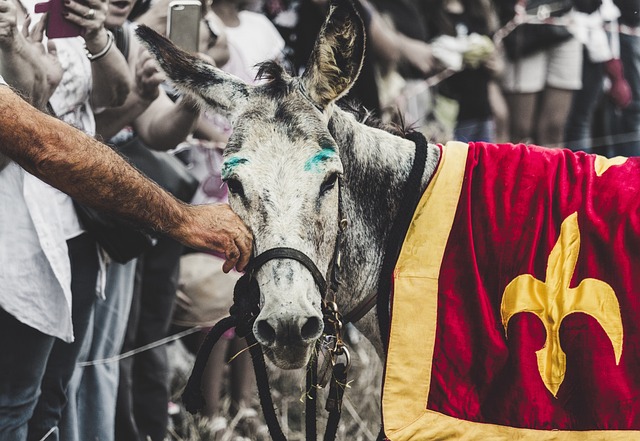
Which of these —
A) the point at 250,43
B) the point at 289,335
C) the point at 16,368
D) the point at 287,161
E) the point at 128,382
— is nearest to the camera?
the point at 289,335

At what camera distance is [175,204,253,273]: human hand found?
9.78 feet

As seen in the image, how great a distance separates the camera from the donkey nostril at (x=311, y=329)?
9.21 feet

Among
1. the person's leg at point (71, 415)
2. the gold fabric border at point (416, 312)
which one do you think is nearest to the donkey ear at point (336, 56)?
the gold fabric border at point (416, 312)

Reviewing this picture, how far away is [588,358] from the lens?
3.01 meters

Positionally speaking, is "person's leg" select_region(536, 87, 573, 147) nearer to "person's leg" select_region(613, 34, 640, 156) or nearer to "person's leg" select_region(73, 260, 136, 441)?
"person's leg" select_region(613, 34, 640, 156)

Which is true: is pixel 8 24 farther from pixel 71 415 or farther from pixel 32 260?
pixel 71 415

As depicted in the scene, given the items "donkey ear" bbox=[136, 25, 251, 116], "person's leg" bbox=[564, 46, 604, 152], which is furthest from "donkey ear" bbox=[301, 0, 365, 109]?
"person's leg" bbox=[564, 46, 604, 152]

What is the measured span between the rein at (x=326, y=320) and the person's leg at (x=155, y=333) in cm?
177

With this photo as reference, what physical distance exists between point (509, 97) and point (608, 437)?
5181 mm

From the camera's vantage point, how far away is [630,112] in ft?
26.3

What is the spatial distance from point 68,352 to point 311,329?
1511 mm

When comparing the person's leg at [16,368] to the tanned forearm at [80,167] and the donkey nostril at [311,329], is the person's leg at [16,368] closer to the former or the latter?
the tanned forearm at [80,167]

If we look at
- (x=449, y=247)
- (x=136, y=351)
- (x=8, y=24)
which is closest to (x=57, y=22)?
(x=8, y=24)

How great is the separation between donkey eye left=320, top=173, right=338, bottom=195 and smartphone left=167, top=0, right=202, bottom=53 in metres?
1.18
